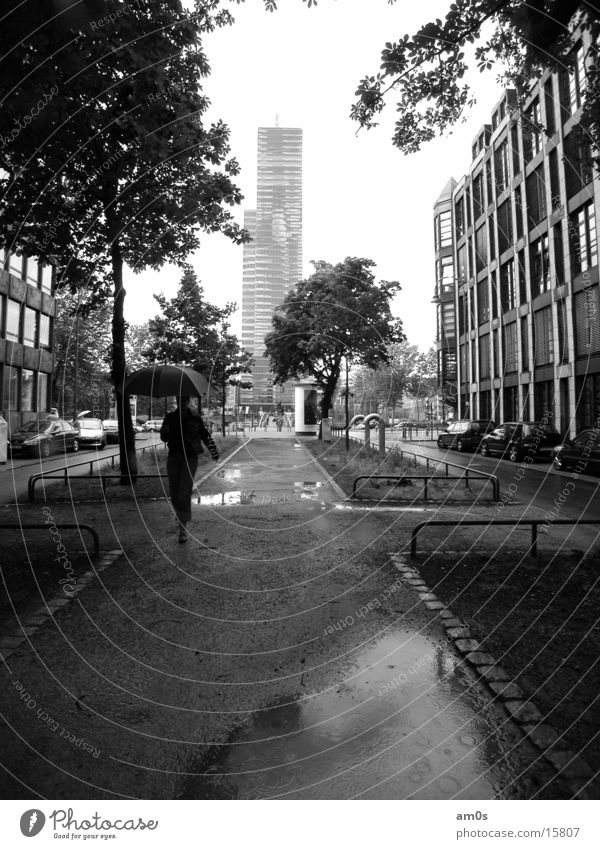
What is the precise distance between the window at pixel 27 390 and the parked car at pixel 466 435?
2704 centimetres

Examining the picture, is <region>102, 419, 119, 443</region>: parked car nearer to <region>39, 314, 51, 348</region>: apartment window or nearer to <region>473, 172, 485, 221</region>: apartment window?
<region>39, 314, 51, 348</region>: apartment window

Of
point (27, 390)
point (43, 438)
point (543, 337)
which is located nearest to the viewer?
point (43, 438)

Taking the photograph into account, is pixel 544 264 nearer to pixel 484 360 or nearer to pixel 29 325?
pixel 484 360

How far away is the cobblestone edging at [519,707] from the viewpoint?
2.44 m

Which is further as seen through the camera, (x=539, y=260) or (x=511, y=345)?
(x=511, y=345)

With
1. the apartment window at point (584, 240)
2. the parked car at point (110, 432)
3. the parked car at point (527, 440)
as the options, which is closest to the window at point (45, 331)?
the parked car at point (110, 432)

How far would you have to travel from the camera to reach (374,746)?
2.72 m

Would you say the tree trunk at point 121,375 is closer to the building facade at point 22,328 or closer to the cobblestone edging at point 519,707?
the cobblestone edging at point 519,707

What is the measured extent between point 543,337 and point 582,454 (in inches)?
587

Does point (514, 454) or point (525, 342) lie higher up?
point (525, 342)

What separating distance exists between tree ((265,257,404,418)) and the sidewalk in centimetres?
1481

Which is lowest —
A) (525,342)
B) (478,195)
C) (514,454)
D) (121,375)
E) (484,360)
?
(514,454)

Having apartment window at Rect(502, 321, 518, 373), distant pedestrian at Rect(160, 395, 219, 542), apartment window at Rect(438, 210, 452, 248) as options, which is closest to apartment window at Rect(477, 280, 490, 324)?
apartment window at Rect(502, 321, 518, 373)

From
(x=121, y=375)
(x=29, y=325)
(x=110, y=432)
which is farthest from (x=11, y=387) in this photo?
(x=121, y=375)
